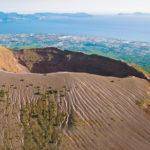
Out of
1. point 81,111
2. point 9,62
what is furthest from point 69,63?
point 81,111

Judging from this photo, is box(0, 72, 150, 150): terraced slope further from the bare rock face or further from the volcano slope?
the bare rock face

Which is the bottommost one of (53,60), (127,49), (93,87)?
(127,49)

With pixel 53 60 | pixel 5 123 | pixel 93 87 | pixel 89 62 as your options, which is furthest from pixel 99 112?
pixel 53 60

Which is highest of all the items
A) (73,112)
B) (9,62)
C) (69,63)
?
(73,112)

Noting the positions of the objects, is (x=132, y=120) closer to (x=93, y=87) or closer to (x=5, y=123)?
(x=93, y=87)

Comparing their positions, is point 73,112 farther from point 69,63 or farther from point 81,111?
point 69,63

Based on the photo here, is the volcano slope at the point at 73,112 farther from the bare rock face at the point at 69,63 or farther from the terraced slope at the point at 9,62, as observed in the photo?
the terraced slope at the point at 9,62

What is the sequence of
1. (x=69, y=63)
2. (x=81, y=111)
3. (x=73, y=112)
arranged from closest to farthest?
(x=73, y=112) < (x=81, y=111) < (x=69, y=63)
